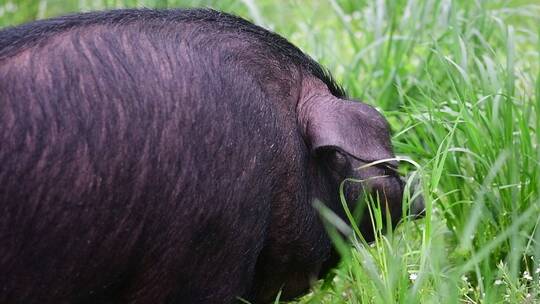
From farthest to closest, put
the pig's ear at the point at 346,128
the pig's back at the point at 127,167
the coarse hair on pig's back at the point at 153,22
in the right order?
the pig's ear at the point at 346,128 < the coarse hair on pig's back at the point at 153,22 < the pig's back at the point at 127,167

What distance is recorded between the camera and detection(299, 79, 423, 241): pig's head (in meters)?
3.41

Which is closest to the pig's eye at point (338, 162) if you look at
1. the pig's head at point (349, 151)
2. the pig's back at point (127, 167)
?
the pig's head at point (349, 151)

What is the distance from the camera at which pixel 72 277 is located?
10.1 ft

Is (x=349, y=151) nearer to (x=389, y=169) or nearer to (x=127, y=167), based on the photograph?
(x=389, y=169)

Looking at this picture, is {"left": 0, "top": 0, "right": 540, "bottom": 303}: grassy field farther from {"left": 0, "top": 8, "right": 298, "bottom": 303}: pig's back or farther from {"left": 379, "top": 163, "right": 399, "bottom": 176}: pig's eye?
{"left": 0, "top": 8, "right": 298, "bottom": 303}: pig's back

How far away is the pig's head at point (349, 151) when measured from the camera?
3.41 metres

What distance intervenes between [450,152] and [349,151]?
90 centimetres

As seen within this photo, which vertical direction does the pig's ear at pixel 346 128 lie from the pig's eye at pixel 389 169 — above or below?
above

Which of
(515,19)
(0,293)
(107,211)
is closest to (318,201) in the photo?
(107,211)

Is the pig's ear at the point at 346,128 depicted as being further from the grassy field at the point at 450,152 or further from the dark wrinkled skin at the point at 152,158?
the grassy field at the point at 450,152

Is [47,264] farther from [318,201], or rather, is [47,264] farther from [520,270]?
[520,270]

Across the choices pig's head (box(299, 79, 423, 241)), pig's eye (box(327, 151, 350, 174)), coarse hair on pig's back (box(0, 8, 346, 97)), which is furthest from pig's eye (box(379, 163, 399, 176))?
coarse hair on pig's back (box(0, 8, 346, 97))

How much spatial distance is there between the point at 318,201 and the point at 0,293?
3.21 ft

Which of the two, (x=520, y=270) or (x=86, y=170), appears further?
(x=520, y=270)
